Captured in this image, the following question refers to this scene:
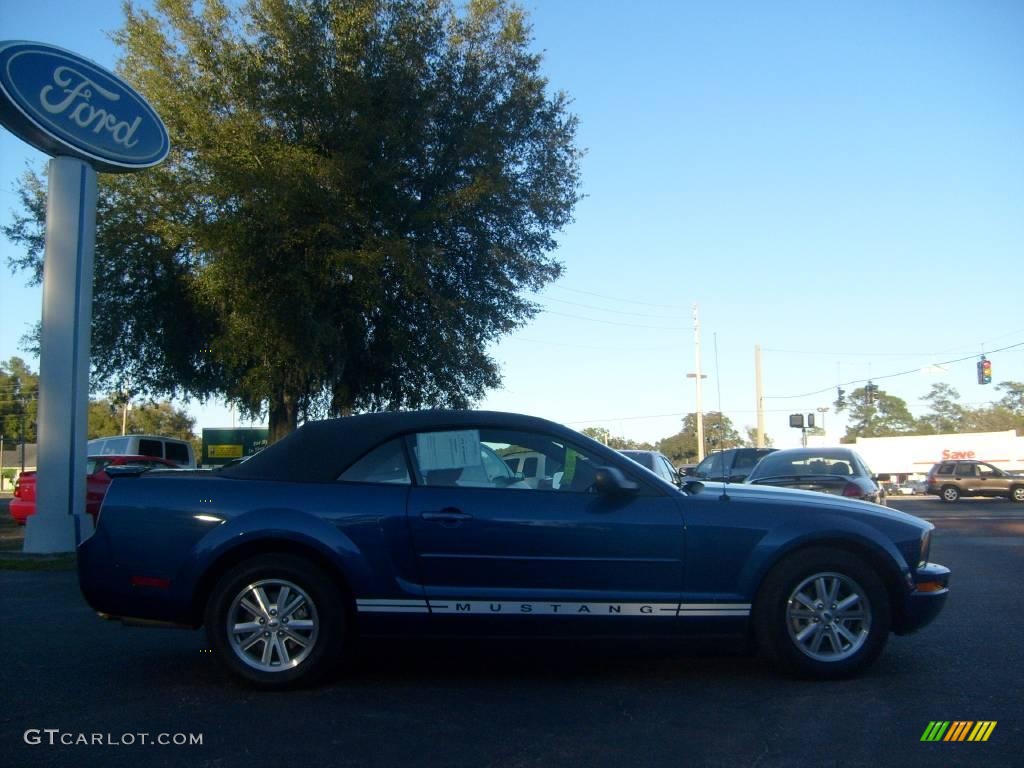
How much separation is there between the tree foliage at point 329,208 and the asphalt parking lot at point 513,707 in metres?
11.3

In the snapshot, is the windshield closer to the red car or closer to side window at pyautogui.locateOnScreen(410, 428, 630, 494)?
side window at pyautogui.locateOnScreen(410, 428, 630, 494)

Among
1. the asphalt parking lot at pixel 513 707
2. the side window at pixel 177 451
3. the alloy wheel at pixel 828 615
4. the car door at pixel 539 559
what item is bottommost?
the asphalt parking lot at pixel 513 707

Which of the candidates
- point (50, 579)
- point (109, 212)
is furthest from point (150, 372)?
point (50, 579)

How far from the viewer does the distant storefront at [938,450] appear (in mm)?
54906

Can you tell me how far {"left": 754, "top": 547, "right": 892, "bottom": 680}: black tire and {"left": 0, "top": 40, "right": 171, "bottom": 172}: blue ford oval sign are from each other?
10.5m

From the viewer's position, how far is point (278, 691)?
5.27 m

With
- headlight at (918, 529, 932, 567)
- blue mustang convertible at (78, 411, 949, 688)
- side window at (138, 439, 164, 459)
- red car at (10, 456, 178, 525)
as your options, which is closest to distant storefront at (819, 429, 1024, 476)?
side window at (138, 439, 164, 459)

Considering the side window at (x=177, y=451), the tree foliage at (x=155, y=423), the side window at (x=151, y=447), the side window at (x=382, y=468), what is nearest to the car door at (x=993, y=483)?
the side window at (x=177, y=451)

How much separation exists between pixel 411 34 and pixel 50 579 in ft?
41.3

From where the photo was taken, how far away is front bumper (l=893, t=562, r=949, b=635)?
5.53 metres

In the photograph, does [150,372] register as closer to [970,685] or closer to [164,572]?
[164,572]

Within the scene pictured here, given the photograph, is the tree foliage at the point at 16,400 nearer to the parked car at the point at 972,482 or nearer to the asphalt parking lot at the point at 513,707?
the parked car at the point at 972,482

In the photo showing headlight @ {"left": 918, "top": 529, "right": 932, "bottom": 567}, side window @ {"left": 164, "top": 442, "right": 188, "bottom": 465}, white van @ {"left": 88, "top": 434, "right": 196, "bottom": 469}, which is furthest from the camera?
side window @ {"left": 164, "top": 442, "right": 188, "bottom": 465}

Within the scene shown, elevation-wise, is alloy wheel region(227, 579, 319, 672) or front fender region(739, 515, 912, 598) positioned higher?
front fender region(739, 515, 912, 598)
